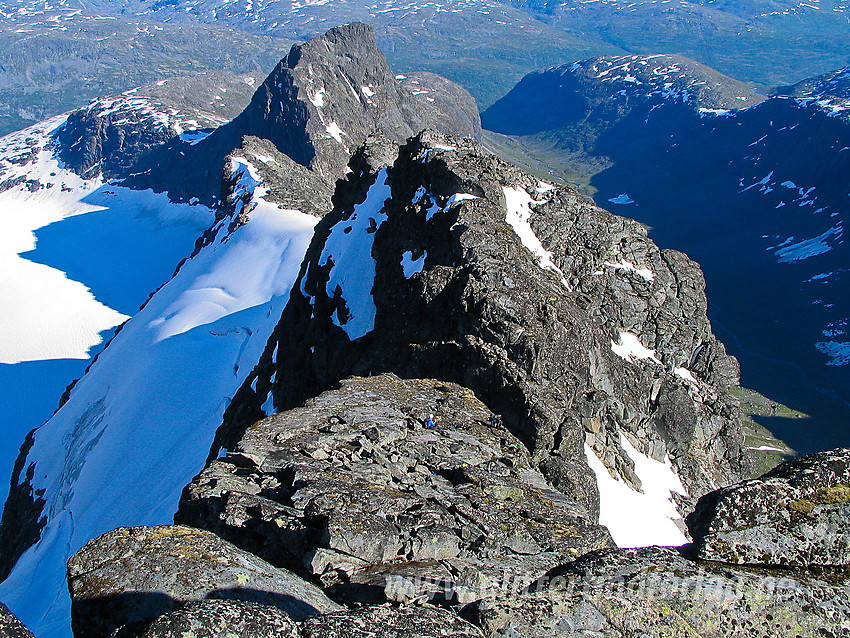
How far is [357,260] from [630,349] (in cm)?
1882

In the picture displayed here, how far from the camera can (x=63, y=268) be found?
143 metres

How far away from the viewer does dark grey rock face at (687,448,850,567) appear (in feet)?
27.1

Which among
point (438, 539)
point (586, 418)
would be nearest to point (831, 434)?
point (586, 418)

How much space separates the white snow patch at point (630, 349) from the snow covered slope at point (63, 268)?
65.9m

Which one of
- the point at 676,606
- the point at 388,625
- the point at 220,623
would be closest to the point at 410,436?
the point at 388,625

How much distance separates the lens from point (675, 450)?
35.4 metres

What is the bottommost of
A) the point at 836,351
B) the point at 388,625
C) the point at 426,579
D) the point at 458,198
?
the point at 836,351

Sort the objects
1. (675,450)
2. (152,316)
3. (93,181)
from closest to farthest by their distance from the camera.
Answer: (675,450)
(152,316)
(93,181)

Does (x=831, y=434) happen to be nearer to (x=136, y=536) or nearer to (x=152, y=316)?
(x=152, y=316)

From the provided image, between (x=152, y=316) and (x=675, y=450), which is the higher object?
(x=675, y=450)

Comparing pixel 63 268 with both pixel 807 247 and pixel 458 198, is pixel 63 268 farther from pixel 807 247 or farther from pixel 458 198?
pixel 807 247

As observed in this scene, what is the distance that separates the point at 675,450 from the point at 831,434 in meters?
83.1

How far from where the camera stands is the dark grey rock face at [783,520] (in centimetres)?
825

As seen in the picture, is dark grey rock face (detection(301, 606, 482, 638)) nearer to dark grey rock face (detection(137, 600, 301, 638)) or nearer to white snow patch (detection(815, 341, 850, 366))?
dark grey rock face (detection(137, 600, 301, 638))
